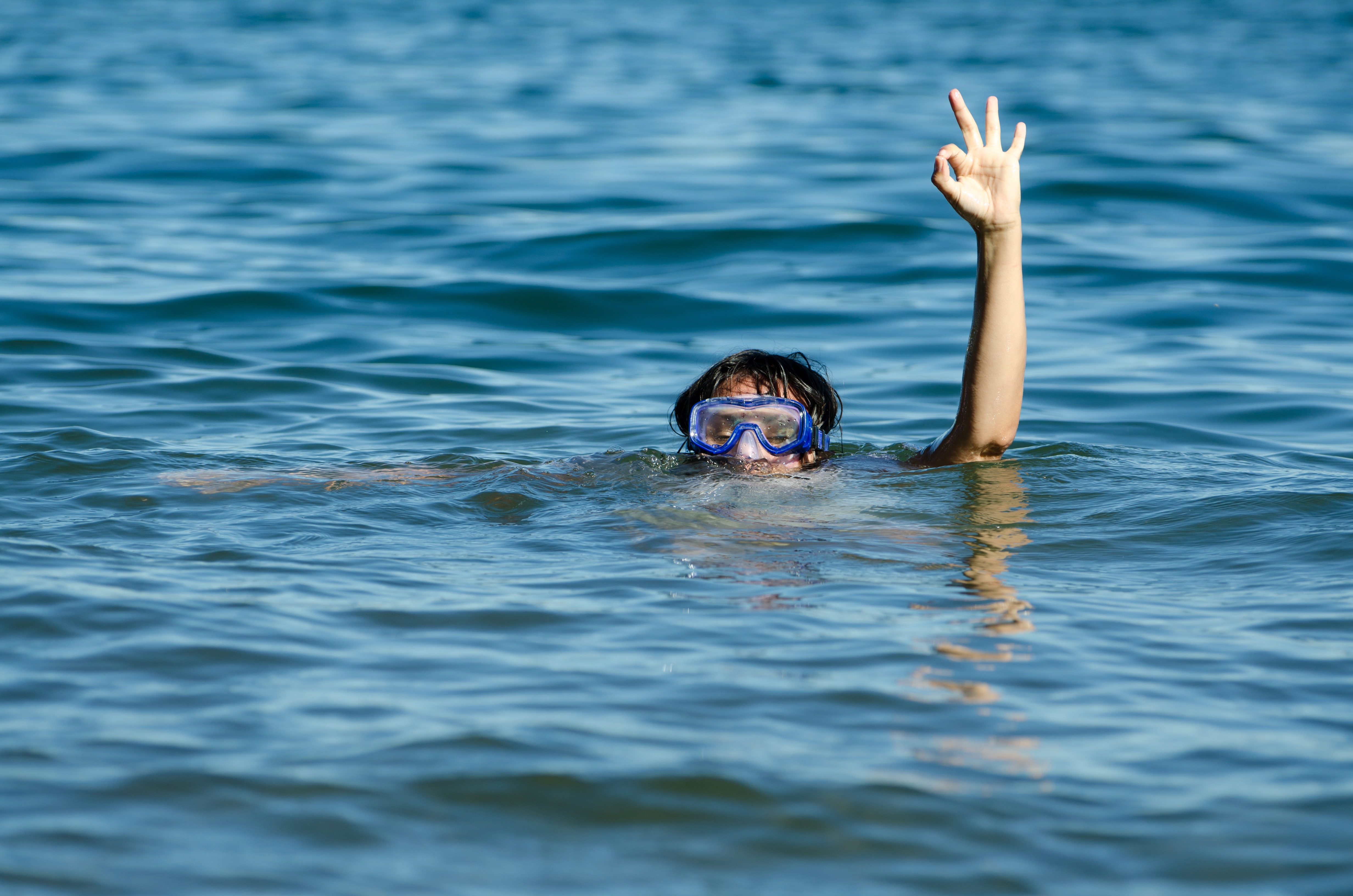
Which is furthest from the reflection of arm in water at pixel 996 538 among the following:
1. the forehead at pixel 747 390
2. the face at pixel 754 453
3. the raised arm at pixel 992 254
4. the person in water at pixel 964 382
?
the forehead at pixel 747 390

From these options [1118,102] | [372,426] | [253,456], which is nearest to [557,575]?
[253,456]

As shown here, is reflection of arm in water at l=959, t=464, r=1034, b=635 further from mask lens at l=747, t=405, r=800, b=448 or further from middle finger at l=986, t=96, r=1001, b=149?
middle finger at l=986, t=96, r=1001, b=149

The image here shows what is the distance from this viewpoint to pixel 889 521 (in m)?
5.09

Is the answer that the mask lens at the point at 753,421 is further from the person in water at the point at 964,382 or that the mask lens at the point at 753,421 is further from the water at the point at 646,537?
the water at the point at 646,537

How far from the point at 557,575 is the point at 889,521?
1353mm

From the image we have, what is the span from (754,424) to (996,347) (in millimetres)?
1070

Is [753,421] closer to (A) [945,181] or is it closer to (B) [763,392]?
(B) [763,392]

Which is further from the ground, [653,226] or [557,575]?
[653,226]

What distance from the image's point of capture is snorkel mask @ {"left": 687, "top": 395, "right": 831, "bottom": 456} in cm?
564

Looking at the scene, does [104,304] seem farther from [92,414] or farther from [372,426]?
[372,426]

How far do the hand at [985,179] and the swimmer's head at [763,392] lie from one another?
1.15 metres

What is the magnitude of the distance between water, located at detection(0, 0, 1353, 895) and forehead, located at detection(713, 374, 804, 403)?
41cm

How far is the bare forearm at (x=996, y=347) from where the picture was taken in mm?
4930

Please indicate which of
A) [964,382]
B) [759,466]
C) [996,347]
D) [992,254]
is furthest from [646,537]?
[992,254]
